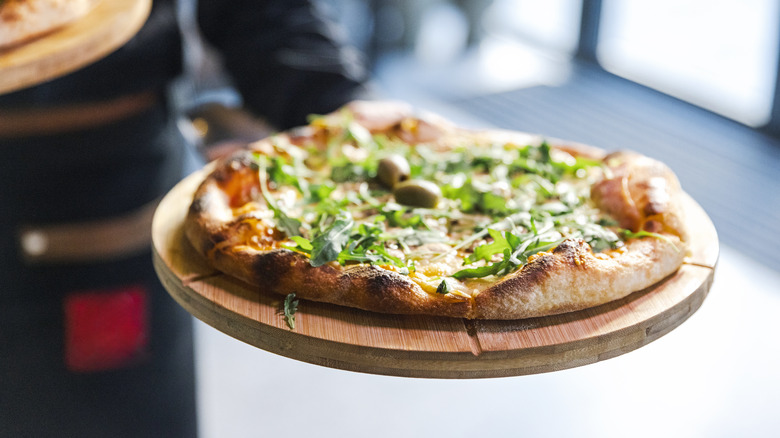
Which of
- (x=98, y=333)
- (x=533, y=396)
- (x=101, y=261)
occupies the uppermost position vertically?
(x=101, y=261)

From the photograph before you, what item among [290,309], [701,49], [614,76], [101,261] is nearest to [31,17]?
[101,261]

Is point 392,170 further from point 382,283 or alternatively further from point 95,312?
point 95,312

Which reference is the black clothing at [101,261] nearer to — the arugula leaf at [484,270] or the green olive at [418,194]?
the green olive at [418,194]

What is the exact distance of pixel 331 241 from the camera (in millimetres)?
1450

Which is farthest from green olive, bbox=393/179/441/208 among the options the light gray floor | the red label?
the light gray floor

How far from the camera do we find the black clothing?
7.27 feet

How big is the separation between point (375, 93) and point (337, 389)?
1.23 meters

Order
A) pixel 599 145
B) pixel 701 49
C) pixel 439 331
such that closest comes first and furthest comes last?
pixel 439 331, pixel 599 145, pixel 701 49

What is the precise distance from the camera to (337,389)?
10.5ft

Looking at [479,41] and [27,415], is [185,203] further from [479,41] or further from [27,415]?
[479,41]

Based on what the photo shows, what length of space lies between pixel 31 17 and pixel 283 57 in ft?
3.20

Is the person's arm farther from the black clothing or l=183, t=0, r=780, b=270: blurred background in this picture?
l=183, t=0, r=780, b=270: blurred background

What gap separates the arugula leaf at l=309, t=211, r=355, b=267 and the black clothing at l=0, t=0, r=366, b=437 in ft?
3.36

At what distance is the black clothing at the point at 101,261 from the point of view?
222cm
